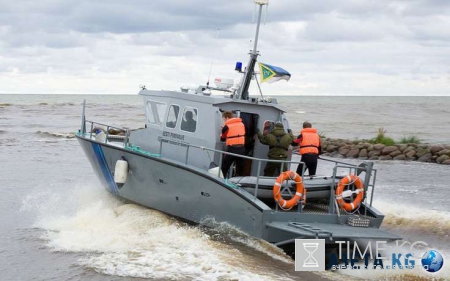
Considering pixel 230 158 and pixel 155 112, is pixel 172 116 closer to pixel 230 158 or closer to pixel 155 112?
pixel 155 112

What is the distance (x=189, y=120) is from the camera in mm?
11359

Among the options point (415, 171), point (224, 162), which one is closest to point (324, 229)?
point (224, 162)

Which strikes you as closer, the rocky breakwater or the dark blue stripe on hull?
the dark blue stripe on hull

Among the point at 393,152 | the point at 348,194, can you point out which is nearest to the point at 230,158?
the point at 348,194

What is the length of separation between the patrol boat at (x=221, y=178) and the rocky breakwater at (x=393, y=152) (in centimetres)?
1320

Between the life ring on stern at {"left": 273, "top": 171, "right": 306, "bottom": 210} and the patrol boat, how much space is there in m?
0.02

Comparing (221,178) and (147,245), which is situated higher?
(221,178)

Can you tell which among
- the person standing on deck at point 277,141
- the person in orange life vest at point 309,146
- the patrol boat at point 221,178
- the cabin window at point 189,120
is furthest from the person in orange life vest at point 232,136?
the person in orange life vest at point 309,146

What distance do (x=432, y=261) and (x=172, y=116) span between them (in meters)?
5.20

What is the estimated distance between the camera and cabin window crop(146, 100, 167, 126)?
11828mm

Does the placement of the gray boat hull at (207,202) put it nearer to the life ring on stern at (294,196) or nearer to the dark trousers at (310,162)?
the life ring on stern at (294,196)

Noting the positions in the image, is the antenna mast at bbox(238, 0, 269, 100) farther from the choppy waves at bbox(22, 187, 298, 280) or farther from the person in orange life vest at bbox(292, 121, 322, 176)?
the choppy waves at bbox(22, 187, 298, 280)

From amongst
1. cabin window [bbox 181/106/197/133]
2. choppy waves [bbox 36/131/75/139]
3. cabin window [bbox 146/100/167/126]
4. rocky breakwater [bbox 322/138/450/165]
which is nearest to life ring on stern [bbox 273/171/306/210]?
cabin window [bbox 181/106/197/133]

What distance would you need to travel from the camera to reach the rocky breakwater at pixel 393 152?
23594 mm
